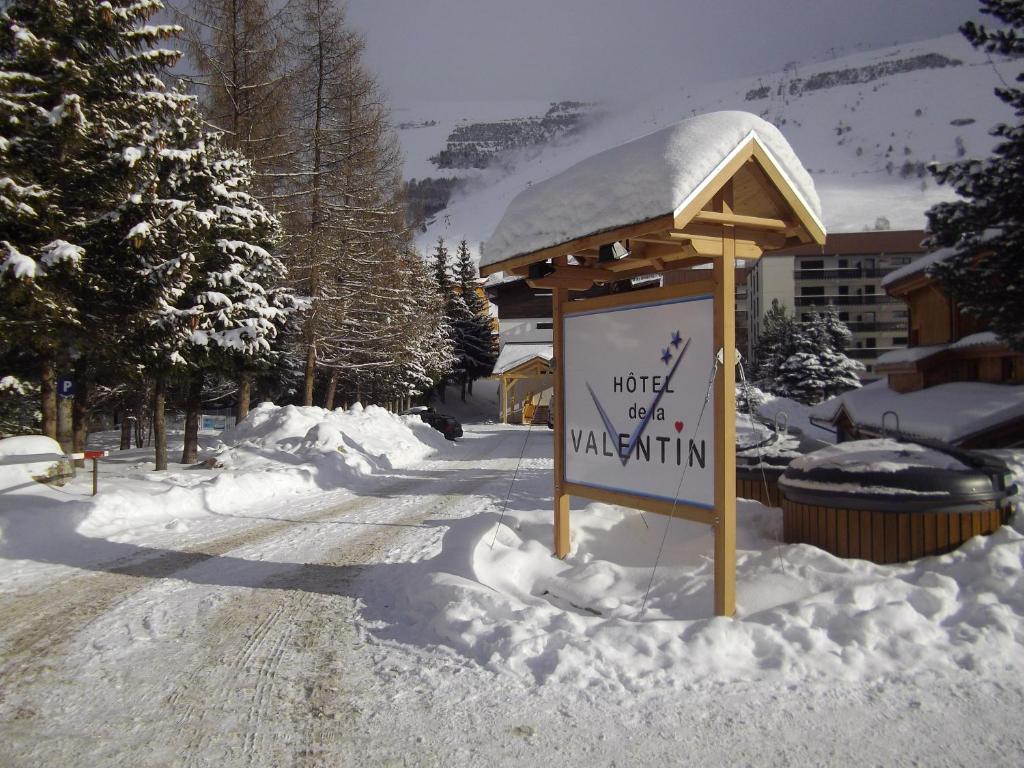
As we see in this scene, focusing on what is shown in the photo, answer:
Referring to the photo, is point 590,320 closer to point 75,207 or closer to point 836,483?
point 836,483

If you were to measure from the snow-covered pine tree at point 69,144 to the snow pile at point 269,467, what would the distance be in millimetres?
3154

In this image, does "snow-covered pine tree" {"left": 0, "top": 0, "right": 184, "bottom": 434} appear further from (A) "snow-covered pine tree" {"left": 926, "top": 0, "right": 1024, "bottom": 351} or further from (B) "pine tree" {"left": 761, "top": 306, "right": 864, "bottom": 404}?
(B) "pine tree" {"left": 761, "top": 306, "right": 864, "bottom": 404}

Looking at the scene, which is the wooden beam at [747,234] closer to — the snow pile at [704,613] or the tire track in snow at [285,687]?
the snow pile at [704,613]

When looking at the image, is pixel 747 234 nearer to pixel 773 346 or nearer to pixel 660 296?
pixel 660 296

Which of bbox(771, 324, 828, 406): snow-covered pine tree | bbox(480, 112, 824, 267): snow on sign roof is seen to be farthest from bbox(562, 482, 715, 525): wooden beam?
bbox(771, 324, 828, 406): snow-covered pine tree

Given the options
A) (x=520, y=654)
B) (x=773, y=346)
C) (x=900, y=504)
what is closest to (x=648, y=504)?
(x=520, y=654)

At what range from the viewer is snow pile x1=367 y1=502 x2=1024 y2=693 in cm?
416

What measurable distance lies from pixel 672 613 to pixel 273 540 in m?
5.69

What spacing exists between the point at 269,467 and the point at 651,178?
39.3 feet

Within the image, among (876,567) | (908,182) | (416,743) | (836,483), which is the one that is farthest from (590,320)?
(908,182)

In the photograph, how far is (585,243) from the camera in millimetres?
5422

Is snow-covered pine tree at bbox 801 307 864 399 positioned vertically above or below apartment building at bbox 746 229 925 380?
below

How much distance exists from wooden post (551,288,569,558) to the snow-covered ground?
0.22 metres

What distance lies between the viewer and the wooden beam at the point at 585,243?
475cm
